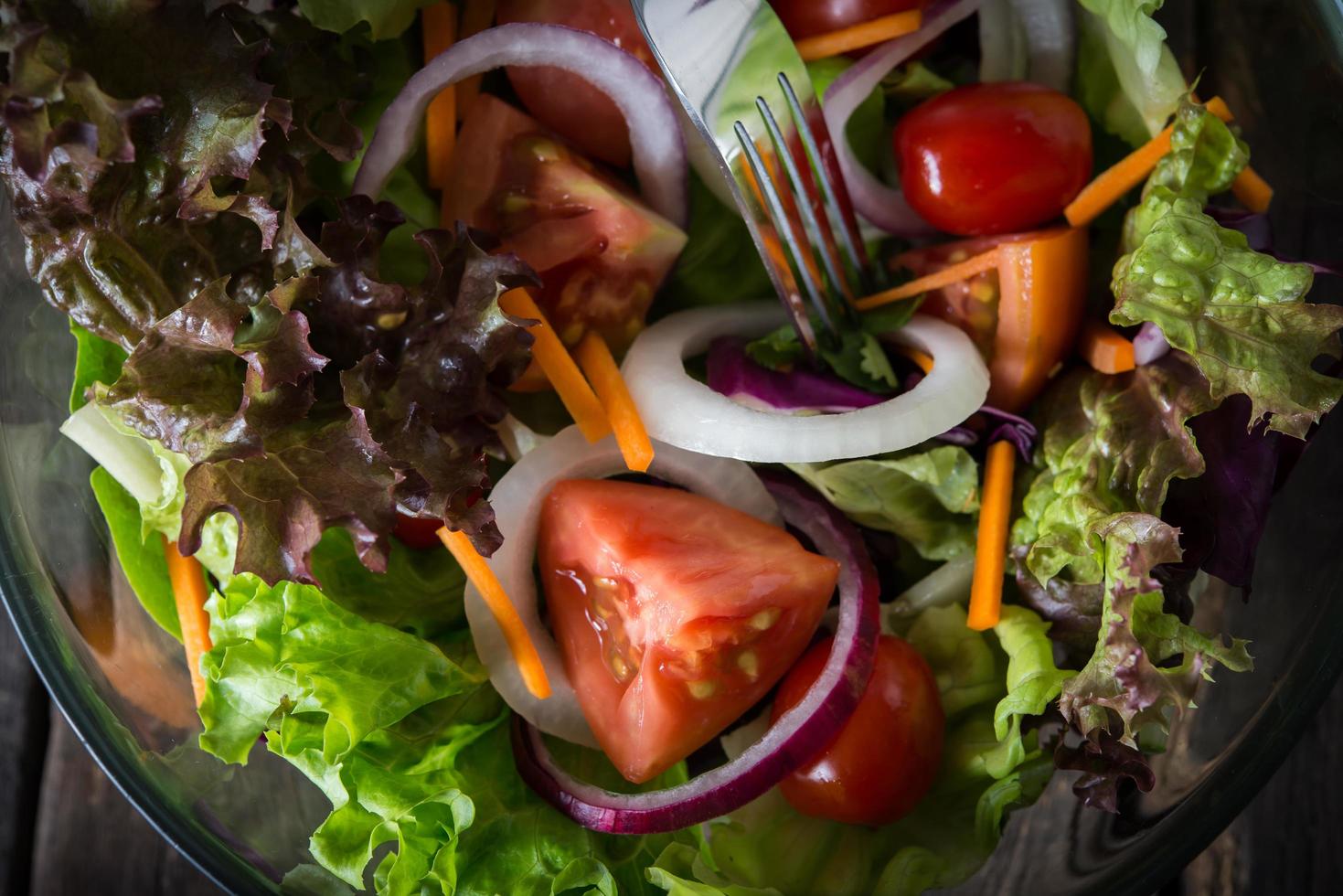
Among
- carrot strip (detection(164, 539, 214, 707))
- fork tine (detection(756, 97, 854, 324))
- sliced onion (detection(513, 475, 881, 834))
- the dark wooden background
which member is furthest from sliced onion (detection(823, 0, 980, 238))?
the dark wooden background

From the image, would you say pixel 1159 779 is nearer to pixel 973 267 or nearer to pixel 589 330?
pixel 973 267

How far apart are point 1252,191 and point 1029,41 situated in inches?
16.7

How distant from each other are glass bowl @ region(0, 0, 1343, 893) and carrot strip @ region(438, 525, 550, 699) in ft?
1.39

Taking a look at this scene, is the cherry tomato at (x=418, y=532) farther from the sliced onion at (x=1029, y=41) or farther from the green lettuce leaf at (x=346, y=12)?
the sliced onion at (x=1029, y=41)

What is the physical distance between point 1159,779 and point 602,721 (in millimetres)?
801

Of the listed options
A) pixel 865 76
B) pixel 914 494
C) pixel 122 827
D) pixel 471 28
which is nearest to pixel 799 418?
pixel 914 494

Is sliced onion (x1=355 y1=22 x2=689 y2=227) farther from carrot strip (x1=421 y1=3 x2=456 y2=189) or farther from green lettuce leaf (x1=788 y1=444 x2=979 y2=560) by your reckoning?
green lettuce leaf (x1=788 y1=444 x2=979 y2=560)

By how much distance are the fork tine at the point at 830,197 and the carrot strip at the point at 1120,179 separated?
1.02 ft

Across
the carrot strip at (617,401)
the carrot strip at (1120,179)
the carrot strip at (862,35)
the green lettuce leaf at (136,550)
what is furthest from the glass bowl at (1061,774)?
the carrot strip at (617,401)

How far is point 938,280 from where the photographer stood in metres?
1.70

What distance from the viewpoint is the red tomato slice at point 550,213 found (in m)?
1.66

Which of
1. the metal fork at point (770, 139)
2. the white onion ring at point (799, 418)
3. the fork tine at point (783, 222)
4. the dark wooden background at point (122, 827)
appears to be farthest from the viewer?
the dark wooden background at point (122, 827)

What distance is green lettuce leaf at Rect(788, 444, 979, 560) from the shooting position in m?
1.61

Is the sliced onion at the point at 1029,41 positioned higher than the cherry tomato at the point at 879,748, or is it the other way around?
the sliced onion at the point at 1029,41
